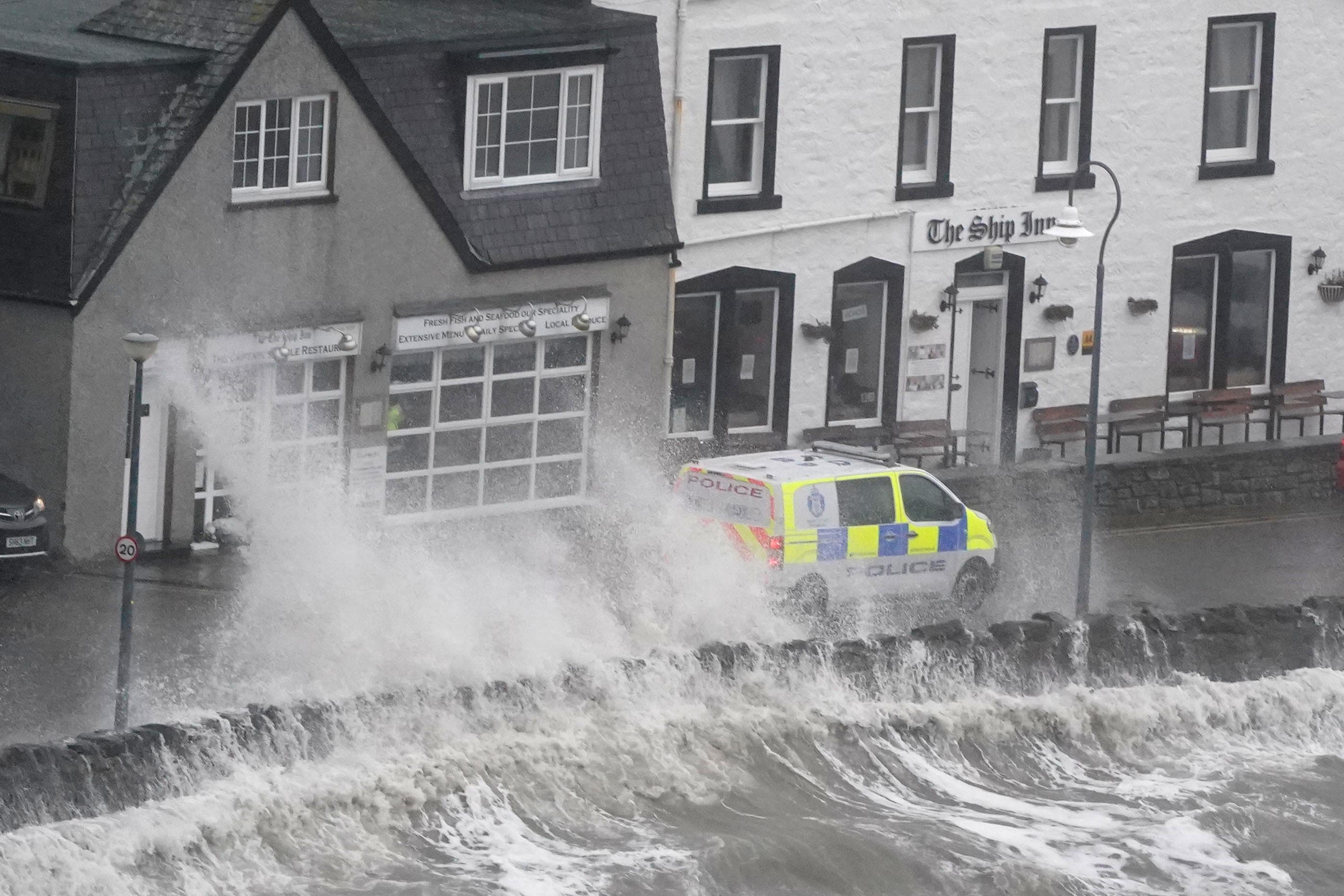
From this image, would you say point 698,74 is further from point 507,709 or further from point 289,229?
point 507,709

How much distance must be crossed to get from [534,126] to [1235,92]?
11.1 meters

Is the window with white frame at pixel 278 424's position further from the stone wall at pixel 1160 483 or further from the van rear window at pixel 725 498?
the stone wall at pixel 1160 483

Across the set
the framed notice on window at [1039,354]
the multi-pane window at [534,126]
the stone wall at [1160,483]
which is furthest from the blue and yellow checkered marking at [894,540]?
the framed notice on window at [1039,354]

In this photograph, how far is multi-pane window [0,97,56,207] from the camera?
28.5 m

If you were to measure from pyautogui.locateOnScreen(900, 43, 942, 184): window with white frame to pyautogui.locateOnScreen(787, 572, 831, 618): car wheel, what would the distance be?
8.42m

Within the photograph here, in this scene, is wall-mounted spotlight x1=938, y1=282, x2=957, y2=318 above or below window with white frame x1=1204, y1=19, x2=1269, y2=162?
below

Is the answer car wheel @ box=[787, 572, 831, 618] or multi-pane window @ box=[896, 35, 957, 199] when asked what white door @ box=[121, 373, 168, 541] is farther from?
multi-pane window @ box=[896, 35, 957, 199]

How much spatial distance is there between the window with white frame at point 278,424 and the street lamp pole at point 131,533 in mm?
5356

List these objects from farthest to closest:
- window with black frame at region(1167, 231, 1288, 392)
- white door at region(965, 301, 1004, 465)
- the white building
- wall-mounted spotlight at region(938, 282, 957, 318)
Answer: window with black frame at region(1167, 231, 1288, 392) → white door at region(965, 301, 1004, 465) → wall-mounted spotlight at region(938, 282, 957, 318) → the white building

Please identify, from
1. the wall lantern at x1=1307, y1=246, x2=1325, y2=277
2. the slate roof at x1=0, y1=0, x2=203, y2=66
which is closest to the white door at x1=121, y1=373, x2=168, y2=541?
the slate roof at x1=0, y1=0, x2=203, y2=66

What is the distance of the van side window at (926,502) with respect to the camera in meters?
29.2

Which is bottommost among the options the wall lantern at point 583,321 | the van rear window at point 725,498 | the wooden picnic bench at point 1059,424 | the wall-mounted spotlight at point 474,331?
the van rear window at point 725,498

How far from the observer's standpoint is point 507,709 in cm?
2634

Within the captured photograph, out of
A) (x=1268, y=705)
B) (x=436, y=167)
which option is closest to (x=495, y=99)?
(x=436, y=167)
